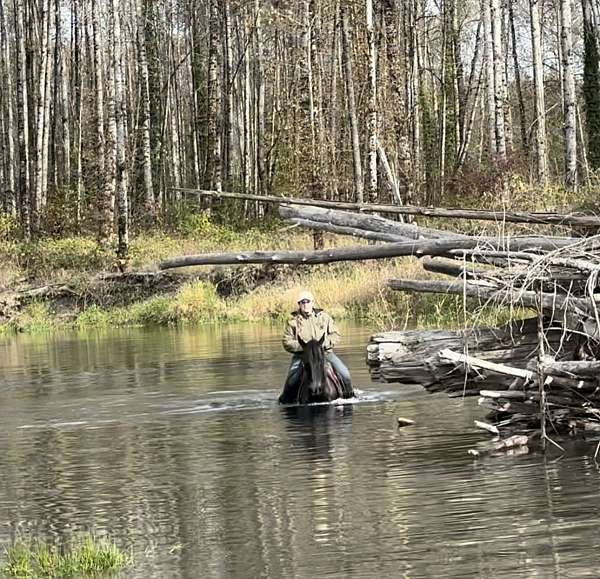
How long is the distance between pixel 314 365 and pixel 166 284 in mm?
19278

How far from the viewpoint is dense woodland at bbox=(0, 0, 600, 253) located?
116ft

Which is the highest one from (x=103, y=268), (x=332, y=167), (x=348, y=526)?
(x=332, y=167)

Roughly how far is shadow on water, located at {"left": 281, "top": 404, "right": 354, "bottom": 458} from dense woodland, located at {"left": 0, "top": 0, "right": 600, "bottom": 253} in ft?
48.3

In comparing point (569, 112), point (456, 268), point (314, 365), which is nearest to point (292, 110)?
point (569, 112)

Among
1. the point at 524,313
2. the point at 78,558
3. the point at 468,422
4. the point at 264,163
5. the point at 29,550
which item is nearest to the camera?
the point at 78,558

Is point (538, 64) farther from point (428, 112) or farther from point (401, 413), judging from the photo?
point (401, 413)

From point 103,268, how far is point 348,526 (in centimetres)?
2888

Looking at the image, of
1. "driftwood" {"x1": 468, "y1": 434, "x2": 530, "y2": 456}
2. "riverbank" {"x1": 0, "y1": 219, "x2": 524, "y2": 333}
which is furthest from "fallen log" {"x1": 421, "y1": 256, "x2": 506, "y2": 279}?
"riverbank" {"x1": 0, "y1": 219, "x2": 524, "y2": 333}

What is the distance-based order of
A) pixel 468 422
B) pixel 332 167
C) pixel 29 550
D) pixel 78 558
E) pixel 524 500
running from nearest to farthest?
pixel 78 558
pixel 29 550
pixel 524 500
pixel 468 422
pixel 332 167

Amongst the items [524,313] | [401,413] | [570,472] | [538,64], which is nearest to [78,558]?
[570,472]

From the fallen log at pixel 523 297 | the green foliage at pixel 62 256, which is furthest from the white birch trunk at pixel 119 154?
the fallen log at pixel 523 297

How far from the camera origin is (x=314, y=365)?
56.9ft

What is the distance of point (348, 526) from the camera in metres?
9.20

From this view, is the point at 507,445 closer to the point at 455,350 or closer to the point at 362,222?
the point at 455,350
